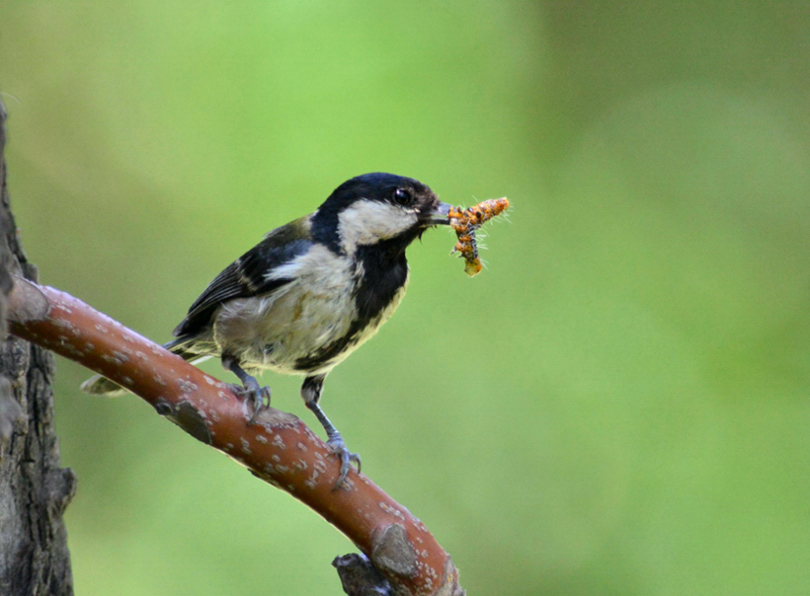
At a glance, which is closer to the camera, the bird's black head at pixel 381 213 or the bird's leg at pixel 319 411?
the bird's leg at pixel 319 411

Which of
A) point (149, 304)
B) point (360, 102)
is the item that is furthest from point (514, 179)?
point (149, 304)

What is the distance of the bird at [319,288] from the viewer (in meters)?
2.15

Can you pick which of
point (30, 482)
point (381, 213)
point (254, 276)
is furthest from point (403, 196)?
point (30, 482)

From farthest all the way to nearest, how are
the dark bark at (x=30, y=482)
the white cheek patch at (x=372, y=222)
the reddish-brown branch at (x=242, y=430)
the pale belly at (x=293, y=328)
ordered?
the white cheek patch at (x=372, y=222) < the pale belly at (x=293, y=328) < the dark bark at (x=30, y=482) < the reddish-brown branch at (x=242, y=430)

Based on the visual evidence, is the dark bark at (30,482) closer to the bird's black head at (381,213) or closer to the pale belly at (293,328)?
the pale belly at (293,328)

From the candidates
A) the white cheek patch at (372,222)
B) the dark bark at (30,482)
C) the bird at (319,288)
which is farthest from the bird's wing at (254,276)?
the dark bark at (30,482)

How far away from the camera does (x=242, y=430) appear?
4.41 feet

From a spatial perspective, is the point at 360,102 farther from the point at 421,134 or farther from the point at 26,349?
the point at 26,349

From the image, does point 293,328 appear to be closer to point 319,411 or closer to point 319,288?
point 319,288

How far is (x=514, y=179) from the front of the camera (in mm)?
4211

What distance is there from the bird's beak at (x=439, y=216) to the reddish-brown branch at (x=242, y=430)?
1013 mm

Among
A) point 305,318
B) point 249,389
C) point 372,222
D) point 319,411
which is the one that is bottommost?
point 249,389

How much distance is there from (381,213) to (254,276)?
0.41 m

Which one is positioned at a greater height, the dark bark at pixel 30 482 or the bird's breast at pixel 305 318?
the bird's breast at pixel 305 318
